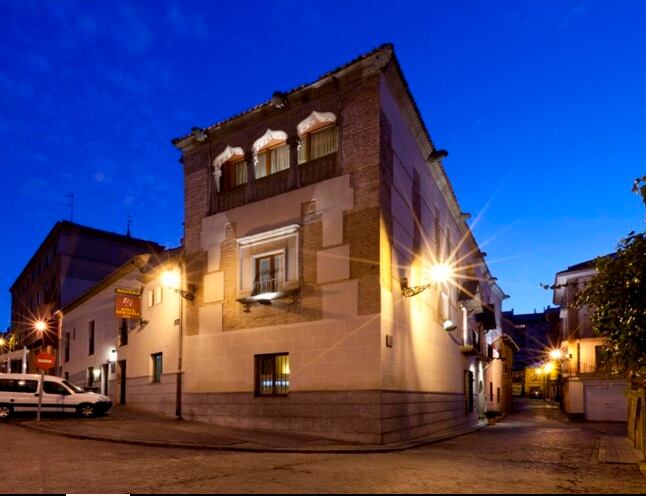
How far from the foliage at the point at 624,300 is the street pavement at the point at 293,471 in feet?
7.37

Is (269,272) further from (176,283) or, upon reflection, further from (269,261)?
(176,283)

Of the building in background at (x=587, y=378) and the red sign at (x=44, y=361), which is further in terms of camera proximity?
the building in background at (x=587, y=378)

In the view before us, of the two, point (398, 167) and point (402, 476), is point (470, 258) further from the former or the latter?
point (402, 476)

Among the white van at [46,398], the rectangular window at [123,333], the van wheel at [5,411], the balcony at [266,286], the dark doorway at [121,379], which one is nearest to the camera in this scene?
the balcony at [266,286]

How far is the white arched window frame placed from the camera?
20484 mm

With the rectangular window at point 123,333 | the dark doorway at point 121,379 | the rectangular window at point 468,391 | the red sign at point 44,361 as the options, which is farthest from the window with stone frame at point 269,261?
the rectangular window at point 468,391

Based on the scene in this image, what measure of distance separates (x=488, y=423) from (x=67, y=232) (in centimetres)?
3423

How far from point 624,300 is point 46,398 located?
66.6 feet

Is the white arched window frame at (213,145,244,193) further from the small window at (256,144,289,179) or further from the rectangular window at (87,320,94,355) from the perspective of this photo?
the rectangular window at (87,320,94,355)

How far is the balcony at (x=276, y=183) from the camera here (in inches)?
700

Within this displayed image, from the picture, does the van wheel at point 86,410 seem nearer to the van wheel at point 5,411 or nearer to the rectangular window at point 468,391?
the van wheel at point 5,411

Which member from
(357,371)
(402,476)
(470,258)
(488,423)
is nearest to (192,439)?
(357,371)

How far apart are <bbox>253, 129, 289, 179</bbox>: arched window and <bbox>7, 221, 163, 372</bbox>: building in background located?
26789 millimetres

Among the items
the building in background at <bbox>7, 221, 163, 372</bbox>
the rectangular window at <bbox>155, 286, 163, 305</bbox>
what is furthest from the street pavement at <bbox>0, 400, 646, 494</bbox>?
the building in background at <bbox>7, 221, 163, 372</bbox>
